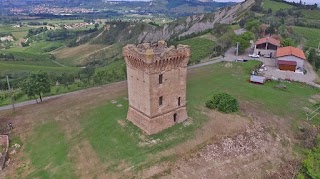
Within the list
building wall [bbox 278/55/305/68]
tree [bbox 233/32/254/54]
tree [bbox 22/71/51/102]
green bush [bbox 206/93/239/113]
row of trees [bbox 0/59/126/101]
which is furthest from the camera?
tree [bbox 233/32/254/54]

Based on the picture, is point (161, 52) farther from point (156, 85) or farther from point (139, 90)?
point (139, 90)

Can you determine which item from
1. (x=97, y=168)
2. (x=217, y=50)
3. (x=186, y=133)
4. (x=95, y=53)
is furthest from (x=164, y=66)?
(x=95, y=53)

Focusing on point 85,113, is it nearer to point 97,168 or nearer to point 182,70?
point 97,168

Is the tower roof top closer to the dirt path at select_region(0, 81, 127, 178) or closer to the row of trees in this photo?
the dirt path at select_region(0, 81, 127, 178)

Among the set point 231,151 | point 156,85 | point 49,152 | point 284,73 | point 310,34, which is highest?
point 156,85

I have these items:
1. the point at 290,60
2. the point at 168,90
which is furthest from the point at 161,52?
the point at 290,60

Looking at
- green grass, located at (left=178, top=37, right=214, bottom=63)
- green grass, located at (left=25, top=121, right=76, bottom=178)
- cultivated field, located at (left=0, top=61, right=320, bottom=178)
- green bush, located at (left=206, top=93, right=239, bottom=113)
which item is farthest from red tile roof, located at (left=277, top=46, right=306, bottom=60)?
green grass, located at (left=25, top=121, right=76, bottom=178)
